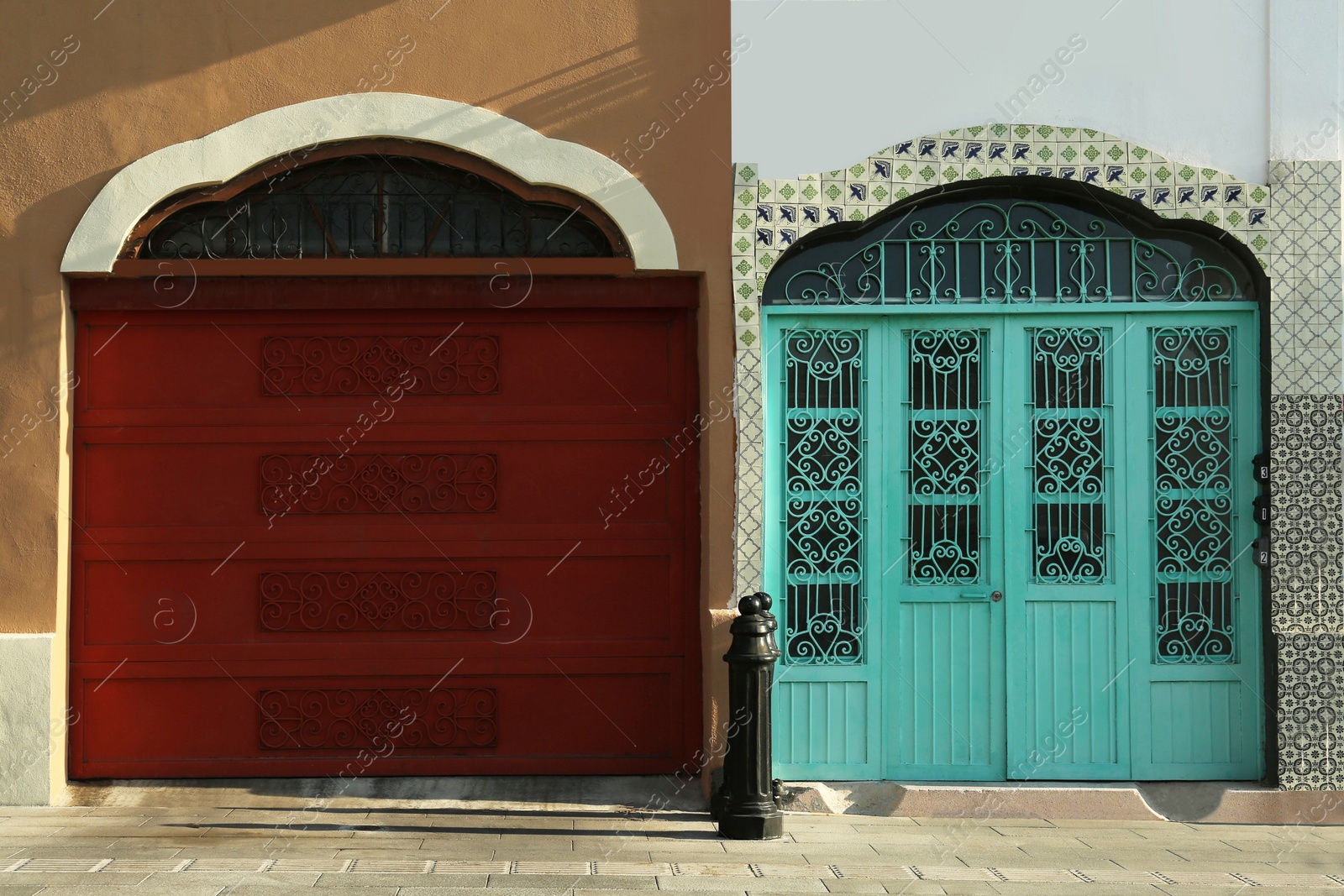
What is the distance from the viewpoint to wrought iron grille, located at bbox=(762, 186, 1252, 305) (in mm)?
6281

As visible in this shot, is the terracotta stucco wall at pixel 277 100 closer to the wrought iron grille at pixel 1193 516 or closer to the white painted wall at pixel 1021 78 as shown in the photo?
the white painted wall at pixel 1021 78

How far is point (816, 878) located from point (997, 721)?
171 cm

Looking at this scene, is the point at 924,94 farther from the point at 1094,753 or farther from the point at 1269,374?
the point at 1094,753

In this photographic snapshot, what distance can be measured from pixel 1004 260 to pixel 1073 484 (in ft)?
4.05

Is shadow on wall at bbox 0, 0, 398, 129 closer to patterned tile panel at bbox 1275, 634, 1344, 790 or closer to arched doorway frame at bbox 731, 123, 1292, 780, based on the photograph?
arched doorway frame at bbox 731, 123, 1292, 780

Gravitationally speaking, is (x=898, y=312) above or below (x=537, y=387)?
above

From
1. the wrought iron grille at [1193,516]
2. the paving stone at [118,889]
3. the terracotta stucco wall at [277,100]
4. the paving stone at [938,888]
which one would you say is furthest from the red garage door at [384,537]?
the wrought iron grille at [1193,516]

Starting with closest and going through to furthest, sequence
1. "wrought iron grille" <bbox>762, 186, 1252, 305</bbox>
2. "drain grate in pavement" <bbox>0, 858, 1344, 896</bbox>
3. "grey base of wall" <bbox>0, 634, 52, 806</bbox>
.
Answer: "drain grate in pavement" <bbox>0, 858, 1344, 896</bbox> → "grey base of wall" <bbox>0, 634, 52, 806</bbox> → "wrought iron grille" <bbox>762, 186, 1252, 305</bbox>

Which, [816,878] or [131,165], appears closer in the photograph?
[816,878]

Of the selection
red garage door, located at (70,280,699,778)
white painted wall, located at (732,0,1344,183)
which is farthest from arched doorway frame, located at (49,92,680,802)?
white painted wall, located at (732,0,1344,183)

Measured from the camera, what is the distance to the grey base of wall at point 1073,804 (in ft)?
19.8

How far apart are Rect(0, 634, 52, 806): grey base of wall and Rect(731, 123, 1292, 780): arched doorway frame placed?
12.5ft

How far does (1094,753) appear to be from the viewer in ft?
20.4

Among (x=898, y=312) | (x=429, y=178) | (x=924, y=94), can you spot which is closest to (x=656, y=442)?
(x=898, y=312)
